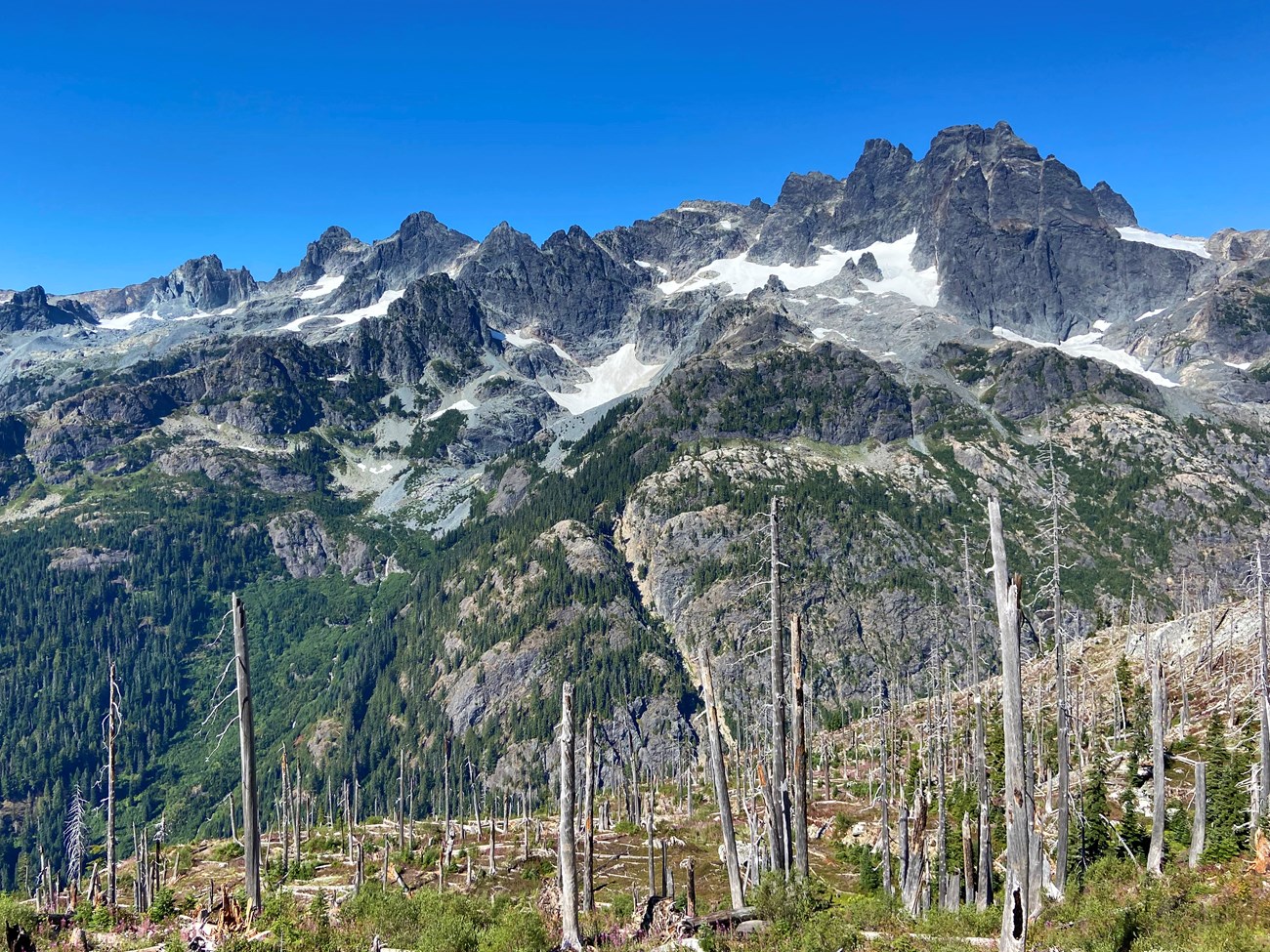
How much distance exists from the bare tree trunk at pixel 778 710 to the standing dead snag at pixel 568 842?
294 inches

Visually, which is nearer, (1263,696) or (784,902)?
(784,902)

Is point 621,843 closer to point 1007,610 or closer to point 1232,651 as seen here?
point 1232,651

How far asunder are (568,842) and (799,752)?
8.95 m

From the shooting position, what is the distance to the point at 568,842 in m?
28.5

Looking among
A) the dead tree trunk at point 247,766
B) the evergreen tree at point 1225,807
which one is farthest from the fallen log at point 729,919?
the evergreen tree at point 1225,807

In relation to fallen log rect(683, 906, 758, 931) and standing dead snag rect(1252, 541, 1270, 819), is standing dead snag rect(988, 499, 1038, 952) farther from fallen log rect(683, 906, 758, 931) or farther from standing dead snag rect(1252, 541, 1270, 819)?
standing dead snag rect(1252, 541, 1270, 819)

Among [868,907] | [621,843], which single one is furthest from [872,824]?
[868,907]

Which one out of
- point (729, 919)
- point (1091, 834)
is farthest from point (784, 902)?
point (1091, 834)

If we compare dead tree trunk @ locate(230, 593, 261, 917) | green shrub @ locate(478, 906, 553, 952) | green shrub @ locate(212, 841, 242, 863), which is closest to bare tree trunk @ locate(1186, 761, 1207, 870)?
green shrub @ locate(478, 906, 553, 952)

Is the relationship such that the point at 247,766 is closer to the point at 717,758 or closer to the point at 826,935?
the point at 826,935

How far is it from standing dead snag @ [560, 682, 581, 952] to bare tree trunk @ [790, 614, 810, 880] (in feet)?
26.6

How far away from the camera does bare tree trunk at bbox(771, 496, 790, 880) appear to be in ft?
101

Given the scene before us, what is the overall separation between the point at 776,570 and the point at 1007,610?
1114 centimetres

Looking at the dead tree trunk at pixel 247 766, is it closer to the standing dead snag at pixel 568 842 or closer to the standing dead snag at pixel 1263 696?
the standing dead snag at pixel 568 842
